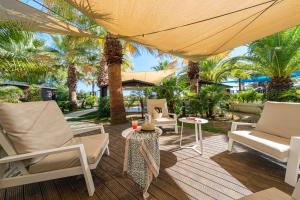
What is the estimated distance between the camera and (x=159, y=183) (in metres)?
2.48

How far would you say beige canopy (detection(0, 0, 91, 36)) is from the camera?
10.9 ft

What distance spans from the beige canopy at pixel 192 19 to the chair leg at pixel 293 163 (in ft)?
7.32

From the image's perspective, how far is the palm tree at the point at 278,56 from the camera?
671cm

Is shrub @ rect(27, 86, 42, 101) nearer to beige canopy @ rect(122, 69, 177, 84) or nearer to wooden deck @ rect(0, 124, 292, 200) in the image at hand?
beige canopy @ rect(122, 69, 177, 84)

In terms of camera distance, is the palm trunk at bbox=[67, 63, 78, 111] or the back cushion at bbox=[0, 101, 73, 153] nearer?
the back cushion at bbox=[0, 101, 73, 153]

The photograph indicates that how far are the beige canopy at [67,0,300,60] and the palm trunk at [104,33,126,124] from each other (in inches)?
105

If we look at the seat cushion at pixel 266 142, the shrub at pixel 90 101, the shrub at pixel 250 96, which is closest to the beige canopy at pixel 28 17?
the seat cushion at pixel 266 142

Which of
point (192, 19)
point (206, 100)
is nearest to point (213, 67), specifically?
point (206, 100)

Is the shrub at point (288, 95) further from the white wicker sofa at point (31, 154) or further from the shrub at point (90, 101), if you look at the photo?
the shrub at point (90, 101)

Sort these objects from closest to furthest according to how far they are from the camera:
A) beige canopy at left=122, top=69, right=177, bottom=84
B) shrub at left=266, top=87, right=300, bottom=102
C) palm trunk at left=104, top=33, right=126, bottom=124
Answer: shrub at left=266, top=87, right=300, bottom=102 → palm trunk at left=104, top=33, right=126, bottom=124 → beige canopy at left=122, top=69, right=177, bottom=84

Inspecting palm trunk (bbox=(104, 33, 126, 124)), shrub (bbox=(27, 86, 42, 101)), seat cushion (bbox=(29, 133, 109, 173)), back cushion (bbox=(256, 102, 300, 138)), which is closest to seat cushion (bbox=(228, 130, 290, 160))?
back cushion (bbox=(256, 102, 300, 138))

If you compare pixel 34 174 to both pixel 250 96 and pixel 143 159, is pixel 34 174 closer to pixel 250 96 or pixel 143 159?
pixel 143 159

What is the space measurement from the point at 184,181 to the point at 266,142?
139 cm

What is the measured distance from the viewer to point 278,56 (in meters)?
6.83
